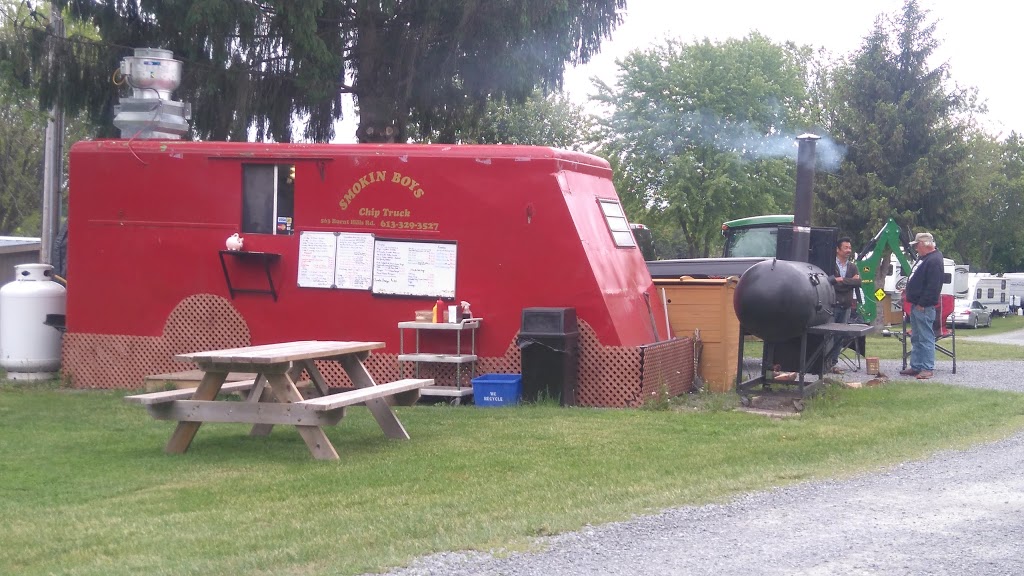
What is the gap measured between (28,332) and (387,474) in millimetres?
7323

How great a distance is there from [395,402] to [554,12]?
9.34 m

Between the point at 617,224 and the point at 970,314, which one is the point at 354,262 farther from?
the point at 970,314

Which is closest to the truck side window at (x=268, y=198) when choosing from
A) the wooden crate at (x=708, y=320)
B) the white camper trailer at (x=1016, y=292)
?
the wooden crate at (x=708, y=320)

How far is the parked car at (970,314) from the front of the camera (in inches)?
1425

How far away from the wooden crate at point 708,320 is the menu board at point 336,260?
330 cm

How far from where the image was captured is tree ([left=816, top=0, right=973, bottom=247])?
3500cm

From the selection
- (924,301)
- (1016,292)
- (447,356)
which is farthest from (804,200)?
(1016,292)

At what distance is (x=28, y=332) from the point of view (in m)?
12.8

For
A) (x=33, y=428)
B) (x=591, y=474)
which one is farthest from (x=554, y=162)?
(x=33, y=428)

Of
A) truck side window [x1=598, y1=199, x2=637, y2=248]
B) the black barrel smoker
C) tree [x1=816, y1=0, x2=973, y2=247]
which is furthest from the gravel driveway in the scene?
tree [x1=816, y1=0, x2=973, y2=247]

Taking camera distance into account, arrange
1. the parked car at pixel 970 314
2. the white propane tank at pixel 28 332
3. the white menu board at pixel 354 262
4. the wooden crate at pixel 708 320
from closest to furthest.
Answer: the white menu board at pixel 354 262 < the wooden crate at pixel 708 320 < the white propane tank at pixel 28 332 < the parked car at pixel 970 314

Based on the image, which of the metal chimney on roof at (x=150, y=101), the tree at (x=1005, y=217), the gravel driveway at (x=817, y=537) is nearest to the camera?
the gravel driveway at (x=817, y=537)

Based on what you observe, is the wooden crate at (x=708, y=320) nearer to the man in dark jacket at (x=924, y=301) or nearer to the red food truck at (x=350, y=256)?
the red food truck at (x=350, y=256)

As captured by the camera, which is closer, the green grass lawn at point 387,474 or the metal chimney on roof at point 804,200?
the green grass lawn at point 387,474
